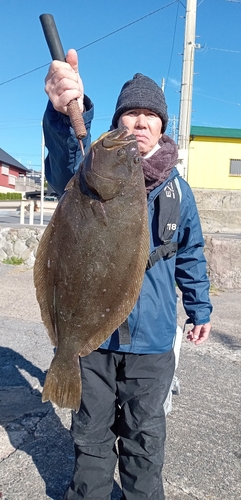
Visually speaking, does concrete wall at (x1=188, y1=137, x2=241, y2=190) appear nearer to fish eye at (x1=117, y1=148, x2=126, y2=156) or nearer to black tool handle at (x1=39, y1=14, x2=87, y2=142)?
black tool handle at (x1=39, y1=14, x2=87, y2=142)

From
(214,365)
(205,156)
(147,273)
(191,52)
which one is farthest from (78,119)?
(205,156)

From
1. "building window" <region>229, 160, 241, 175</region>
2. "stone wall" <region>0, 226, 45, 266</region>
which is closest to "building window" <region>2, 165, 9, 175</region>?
"building window" <region>229, 160, 241, 175</region>

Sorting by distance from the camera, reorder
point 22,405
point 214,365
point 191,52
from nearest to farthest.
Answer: point 22,405 < point 214,365 < point 191,52

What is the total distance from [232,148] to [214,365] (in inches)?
848

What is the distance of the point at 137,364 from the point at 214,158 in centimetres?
2297

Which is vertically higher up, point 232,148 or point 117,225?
point 232,148

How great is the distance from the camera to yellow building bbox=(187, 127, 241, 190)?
23.8 m

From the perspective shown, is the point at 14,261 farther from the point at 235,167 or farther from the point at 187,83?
the point at 235,167

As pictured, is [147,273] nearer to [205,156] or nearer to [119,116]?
[119,116]

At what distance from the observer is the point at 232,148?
2420cm

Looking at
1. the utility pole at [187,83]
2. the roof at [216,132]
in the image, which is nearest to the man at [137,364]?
the utility pole at [187,83]

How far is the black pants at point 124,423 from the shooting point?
7.36 feet

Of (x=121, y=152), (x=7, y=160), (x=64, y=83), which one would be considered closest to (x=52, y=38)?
(x=64, y=83)

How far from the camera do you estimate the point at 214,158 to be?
2402cm
